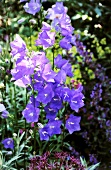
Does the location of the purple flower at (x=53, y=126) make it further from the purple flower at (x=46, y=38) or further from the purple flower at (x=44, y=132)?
the purple flower at (x=46, y=38)

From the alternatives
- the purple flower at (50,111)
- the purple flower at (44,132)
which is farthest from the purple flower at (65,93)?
the purple flower at (44,132)

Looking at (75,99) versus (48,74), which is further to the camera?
(75,99)

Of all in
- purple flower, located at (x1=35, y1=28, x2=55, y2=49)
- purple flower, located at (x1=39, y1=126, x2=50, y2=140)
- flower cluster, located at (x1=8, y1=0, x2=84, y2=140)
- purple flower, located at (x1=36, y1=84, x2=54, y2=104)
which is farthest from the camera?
purple flower, located at (x1=39, y1=126, x2=50, y2=140)

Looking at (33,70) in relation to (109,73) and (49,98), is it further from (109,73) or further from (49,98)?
(109,73)

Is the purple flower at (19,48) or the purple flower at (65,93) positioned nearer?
the purple flower at (19,48)

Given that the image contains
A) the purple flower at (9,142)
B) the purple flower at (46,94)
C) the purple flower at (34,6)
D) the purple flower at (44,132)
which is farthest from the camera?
the purple flower at (9,142)

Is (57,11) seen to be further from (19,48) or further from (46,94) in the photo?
(46,94)

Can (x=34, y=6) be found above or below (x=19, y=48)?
above

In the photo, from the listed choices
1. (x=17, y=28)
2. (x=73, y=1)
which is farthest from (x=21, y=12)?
(x=73, y=1)

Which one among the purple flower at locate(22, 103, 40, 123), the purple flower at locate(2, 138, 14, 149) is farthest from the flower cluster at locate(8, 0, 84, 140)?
the purple flower at locate(2, 138, 14, 149)

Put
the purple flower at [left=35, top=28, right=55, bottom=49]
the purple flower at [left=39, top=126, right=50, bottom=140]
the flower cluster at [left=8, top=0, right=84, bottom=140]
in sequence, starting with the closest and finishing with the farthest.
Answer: the flower cluster at [left=8, top=0, right=84, bottom=140], the purple flower at [left=35, top=28, right=55, bottom=49], the purple flower at [left=39, top=126, right=50, bottom=140]

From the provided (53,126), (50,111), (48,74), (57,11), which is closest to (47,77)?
(48,74)

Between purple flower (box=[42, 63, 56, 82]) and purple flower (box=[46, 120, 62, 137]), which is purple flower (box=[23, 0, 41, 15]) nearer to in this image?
purple flower (box=[42, 63, 56, 82])

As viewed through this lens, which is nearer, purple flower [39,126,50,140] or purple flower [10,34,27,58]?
purple flower [10,34,27,58]
